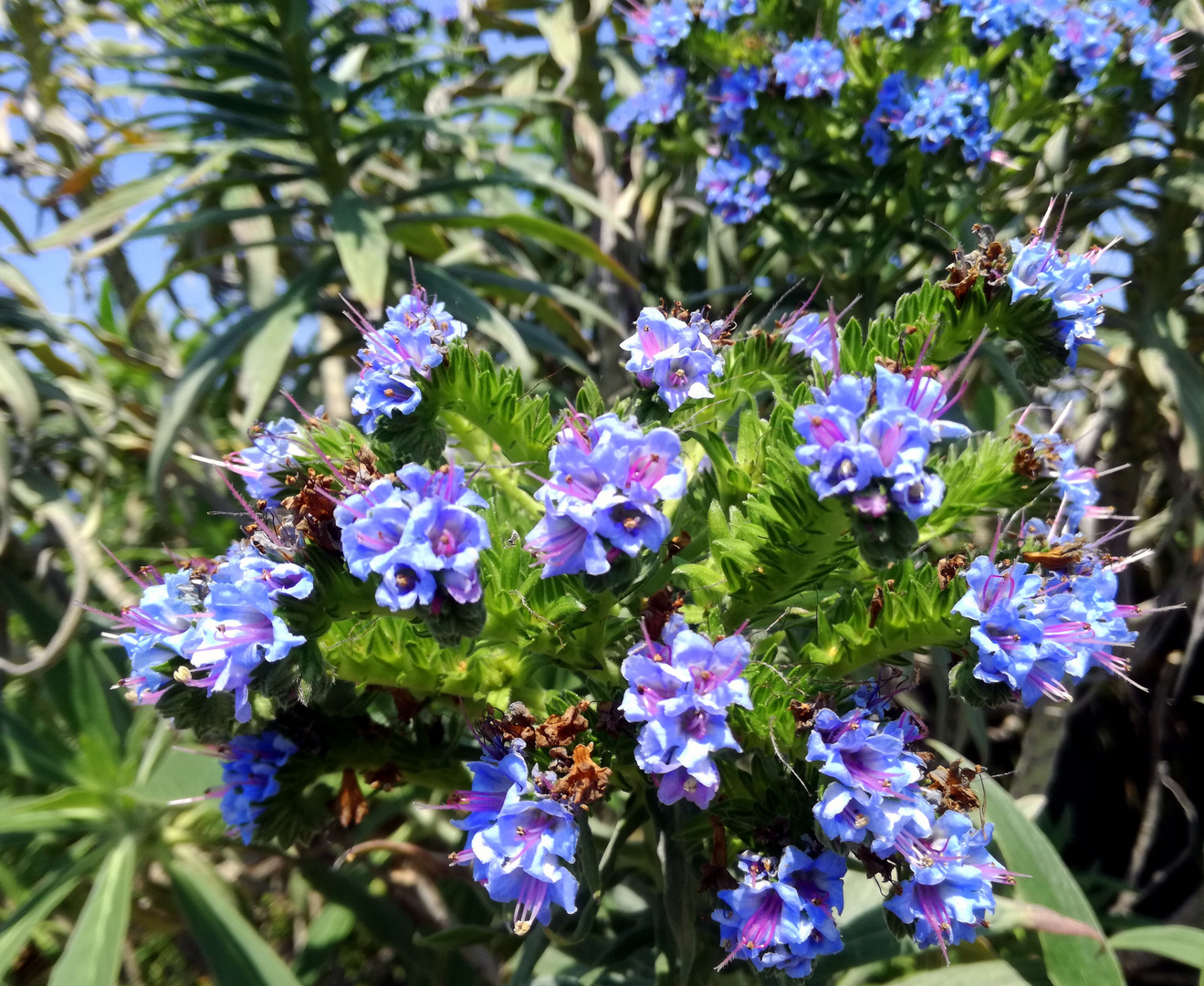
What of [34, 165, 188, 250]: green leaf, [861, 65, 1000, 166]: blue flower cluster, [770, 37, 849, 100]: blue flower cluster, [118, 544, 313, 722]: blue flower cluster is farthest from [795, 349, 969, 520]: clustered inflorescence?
[34, 165, 188, 250]: green leaf

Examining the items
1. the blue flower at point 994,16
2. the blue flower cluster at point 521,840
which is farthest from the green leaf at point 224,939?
the blue flower at point 994,16

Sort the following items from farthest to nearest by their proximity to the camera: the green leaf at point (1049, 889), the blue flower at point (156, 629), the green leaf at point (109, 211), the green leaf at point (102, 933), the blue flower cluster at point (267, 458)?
the green leaf at point (109, 211)
the green leaf at point (102, 933)
the green leaf at point (1049, 889)
the blue flower cluster at point (267, 458)
the blue flower at point (156, 629)

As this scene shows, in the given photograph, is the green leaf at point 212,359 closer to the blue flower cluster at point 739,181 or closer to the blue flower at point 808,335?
the blue flower cluster at point 739,181

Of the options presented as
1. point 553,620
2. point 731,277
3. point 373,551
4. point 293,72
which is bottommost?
point 553,620

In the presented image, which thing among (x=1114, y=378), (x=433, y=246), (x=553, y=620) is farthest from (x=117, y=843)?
(x=1114, y=378)

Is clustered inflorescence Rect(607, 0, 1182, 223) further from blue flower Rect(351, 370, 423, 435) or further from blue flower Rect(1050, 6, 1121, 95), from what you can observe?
blue flower Rect(351, 370, 423, 435)

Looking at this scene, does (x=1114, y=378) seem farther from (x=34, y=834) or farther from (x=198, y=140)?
(x=34, y=834)
